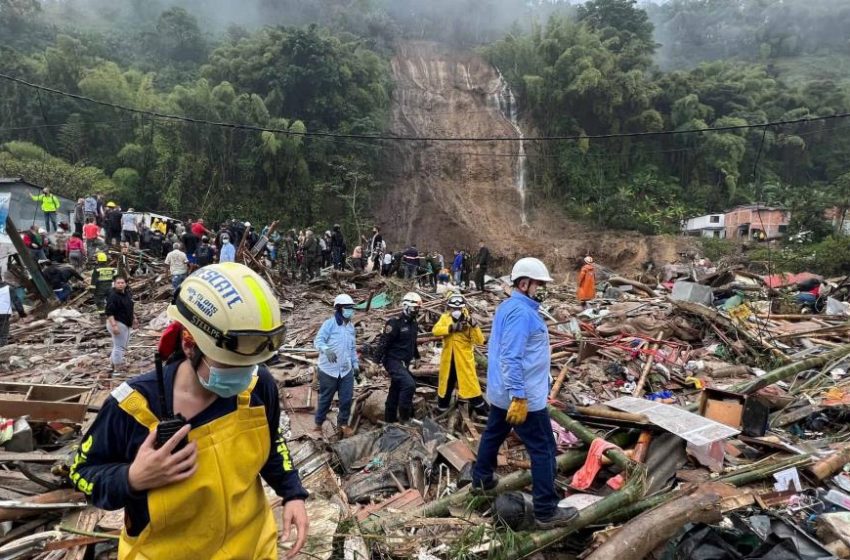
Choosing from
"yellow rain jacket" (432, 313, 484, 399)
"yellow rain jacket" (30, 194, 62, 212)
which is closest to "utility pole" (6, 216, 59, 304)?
"yellow rain jacket" (30, 194, 62, 212)

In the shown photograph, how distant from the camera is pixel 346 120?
29312 millimetres

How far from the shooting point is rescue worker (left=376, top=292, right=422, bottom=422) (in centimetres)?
632

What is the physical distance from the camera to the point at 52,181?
69.9 feet

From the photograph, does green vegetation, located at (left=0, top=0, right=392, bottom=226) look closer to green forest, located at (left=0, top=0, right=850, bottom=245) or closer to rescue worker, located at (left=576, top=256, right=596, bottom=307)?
green forest, located at (left=0, top=0, right=850, bottom=245)

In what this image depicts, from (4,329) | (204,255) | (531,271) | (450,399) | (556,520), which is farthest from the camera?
(204,255)

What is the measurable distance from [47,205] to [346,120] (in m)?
16.9

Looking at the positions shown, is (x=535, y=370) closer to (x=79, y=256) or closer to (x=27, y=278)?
(x=27, y=278)

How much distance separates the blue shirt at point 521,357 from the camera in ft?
11.8

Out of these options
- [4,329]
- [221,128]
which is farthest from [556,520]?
[221,128]

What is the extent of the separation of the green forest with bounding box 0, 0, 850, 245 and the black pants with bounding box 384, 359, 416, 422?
22.0 meters

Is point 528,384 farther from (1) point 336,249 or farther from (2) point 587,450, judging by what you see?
(1) point 336,249

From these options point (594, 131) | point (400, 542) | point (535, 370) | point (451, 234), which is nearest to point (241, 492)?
point (400, 542)

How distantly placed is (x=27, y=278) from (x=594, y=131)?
31.9 m

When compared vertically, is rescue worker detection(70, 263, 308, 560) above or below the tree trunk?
above
